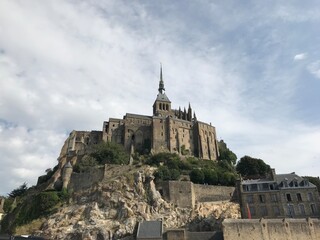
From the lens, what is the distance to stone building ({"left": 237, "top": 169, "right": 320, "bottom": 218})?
36062 mm

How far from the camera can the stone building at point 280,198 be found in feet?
118

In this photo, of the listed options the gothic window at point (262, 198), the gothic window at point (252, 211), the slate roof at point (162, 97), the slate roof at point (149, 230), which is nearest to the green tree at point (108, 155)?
the slate roof at point (149, 230)

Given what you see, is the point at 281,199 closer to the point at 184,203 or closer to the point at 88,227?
the point at 184,203

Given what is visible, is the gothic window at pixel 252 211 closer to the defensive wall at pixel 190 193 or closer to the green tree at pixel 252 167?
the defensive wall at pixel 190 193

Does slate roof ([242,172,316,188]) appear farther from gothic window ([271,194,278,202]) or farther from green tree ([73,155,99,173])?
green tree ([73,155,99,173])

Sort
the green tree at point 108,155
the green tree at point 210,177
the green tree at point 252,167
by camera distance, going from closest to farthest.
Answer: the green tree at point 210,177
the green tree at point 108,155
the green tree at point 252,167

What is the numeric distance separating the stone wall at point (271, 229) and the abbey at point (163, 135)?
3273cm

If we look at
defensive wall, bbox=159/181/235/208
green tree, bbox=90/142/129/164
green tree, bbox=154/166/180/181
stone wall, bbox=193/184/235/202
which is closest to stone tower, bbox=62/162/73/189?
green tree, bbox=90/142/129/164

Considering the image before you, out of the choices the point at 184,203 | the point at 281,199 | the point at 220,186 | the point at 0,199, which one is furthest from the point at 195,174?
the point at 0,199

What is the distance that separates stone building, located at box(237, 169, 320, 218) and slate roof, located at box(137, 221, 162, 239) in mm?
12444

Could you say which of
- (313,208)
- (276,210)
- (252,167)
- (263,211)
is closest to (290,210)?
(276,210)

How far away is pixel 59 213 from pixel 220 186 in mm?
21616

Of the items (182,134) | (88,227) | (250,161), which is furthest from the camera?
(182,134)

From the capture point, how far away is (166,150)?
62281 mm
